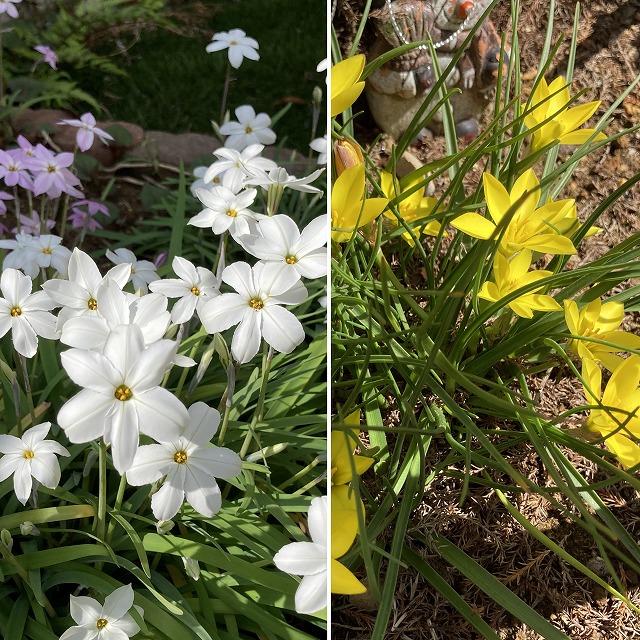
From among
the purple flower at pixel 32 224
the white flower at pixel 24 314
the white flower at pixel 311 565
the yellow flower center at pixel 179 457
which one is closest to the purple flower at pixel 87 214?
the purple flower at pixel 32 224

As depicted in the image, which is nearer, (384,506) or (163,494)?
(163,494)

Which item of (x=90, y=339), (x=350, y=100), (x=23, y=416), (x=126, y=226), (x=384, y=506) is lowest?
(x=126, y=226)

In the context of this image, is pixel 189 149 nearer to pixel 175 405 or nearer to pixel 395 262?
pixel 395 262

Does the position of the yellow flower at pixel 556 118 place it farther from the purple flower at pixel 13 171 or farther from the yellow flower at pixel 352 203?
the purple flower at pixel 13 171

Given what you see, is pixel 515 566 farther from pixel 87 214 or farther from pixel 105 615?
pixel 87 214

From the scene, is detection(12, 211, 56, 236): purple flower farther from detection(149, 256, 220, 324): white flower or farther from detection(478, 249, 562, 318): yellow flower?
detection(478, 249, 562, 318): yellow flower

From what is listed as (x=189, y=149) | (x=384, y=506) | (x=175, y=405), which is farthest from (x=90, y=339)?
(x=189, y=149)

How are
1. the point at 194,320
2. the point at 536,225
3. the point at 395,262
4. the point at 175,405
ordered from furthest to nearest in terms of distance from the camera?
the point at 395,262 < the point at 194,320 < the point at 536,225 < the point at 175,405
